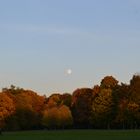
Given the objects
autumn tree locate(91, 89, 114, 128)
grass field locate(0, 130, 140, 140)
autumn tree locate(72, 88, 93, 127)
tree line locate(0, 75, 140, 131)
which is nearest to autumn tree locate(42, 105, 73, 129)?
tree line locate(0, 75, 140, 131)

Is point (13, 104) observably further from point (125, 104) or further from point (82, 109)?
point (125, 104)

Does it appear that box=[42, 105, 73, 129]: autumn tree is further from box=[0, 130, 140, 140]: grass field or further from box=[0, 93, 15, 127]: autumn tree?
box=[0, 130, 140, 140]: grass field

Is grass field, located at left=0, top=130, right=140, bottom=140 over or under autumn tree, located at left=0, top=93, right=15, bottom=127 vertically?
under

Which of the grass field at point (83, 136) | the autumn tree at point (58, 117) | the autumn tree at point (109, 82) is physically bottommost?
the grass field at point (83, 136)

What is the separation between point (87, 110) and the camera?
426 feet

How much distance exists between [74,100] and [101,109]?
76.9ft

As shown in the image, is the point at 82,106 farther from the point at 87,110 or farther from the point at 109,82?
the point at 109,82

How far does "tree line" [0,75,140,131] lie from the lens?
110188mm

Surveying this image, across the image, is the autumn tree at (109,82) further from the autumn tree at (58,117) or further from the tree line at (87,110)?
the autumn tree at (58,117)

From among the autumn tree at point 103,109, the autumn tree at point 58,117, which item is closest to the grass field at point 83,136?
the autumn tree at point 103,109

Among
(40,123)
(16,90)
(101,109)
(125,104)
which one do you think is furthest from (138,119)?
(16,90)

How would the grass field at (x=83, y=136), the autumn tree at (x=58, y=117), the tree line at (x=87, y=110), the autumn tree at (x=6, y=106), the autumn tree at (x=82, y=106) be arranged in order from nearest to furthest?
1. the grass field at (x=83, y=136)
2. the tree line at (x=87, y=110)
3. the autumn tree at (x=6, y=106)
4. the autumn tree at (x=82, y=106)
5. the autumn tree at (x=58, y=117)

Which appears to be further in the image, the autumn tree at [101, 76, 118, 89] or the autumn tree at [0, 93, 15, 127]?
the autumn tree at [101, 76, 118, 89]

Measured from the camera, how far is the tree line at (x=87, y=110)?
362 feet
